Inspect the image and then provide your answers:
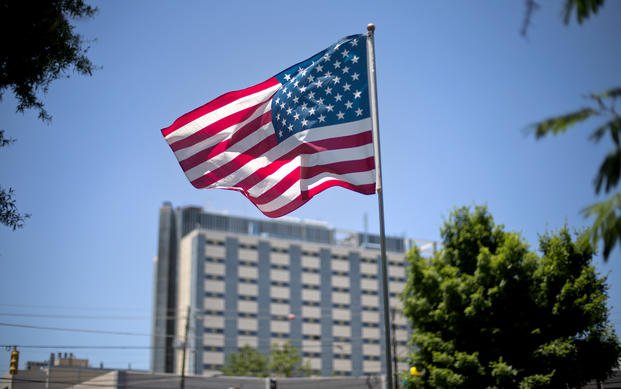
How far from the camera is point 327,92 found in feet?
52.4

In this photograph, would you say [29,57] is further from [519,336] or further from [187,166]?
[519,336]

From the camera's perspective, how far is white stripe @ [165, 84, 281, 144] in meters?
16.4

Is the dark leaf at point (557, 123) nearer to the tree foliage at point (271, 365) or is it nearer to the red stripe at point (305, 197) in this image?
the red stripe at point (305, 197)

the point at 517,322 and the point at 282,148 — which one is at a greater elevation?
the point at 282,148

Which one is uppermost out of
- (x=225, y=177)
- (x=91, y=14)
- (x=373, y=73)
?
(x=91, y=14)

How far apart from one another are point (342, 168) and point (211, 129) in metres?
3.06

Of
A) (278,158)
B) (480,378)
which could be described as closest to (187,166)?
(278,158)

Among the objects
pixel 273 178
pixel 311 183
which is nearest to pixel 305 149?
pixel 311 183

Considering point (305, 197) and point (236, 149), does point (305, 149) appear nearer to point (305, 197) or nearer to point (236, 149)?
point (305, 197)

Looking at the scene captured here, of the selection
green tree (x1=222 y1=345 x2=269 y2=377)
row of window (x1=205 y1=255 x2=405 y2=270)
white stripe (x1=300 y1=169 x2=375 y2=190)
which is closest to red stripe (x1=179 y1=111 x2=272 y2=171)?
white stripe (x1=300 y1=169 x2=375 y2=190)

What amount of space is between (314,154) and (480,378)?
1741 centimetres

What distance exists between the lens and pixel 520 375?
2931 centimetres

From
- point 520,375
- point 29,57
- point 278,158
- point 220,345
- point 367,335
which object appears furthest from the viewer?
point 367,335

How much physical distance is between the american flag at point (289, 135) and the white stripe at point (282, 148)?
2cm
